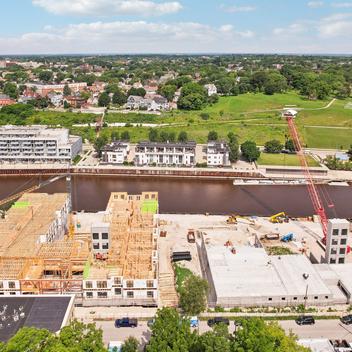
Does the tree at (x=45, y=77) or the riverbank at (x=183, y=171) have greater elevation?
the tree at (x=45, y=77)

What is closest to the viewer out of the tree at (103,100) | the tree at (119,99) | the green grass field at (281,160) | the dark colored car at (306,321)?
the dark colored car at (306,321)

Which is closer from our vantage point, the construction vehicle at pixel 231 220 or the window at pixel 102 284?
the window at pixel 102 284

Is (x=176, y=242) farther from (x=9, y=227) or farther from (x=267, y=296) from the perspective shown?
(x=9, y=227)

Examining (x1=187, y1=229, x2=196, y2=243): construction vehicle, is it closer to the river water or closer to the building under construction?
the building under construction

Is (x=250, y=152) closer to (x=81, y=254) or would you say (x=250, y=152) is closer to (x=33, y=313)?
(x=81, y=254)

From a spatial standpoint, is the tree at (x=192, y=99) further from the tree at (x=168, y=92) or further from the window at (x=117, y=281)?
the window at (x=117, y=281)

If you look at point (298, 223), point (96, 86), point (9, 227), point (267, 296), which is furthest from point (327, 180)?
point (96, 86)

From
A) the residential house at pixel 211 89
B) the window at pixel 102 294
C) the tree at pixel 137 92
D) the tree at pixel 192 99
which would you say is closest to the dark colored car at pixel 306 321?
the window at pixel 102 294

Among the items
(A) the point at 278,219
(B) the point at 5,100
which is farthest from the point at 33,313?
(B) the point at 5,100
